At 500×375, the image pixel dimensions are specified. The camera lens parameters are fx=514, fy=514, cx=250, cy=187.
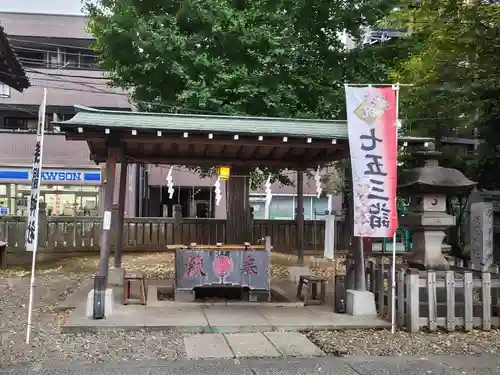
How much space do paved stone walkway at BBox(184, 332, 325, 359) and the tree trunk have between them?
196 inches

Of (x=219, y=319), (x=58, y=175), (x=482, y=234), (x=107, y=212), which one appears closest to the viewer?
(x=219, y=319)

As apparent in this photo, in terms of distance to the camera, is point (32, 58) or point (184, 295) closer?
point (184, 295)

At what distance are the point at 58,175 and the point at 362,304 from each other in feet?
65.7

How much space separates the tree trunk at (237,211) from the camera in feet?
41.5

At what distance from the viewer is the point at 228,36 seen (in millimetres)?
12266

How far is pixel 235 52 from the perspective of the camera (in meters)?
12.6

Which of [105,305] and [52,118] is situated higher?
[52,118]

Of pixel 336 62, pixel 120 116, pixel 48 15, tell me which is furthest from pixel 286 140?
pixel 48 15

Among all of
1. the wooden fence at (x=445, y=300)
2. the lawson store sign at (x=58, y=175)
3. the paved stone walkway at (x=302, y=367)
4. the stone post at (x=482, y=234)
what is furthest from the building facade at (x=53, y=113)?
the paved stone walkway at (x=302, y=367)

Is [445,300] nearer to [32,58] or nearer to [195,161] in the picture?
[195,161]

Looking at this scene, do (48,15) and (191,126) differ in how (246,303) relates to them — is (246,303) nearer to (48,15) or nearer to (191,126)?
(191,126)

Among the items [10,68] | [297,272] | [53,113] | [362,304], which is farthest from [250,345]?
[53,113]

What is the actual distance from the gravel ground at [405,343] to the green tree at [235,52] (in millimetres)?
5626

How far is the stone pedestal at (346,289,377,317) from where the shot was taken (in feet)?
29.4
